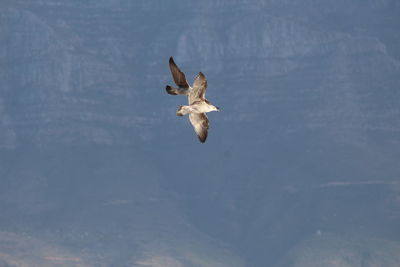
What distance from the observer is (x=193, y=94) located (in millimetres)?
52844

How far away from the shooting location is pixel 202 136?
54406 mm

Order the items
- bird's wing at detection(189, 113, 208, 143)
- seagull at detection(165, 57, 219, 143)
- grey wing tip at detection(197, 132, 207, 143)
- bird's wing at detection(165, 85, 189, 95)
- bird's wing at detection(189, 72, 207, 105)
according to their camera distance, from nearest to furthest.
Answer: bird's wing at detection(189, 72, 207, 105)
seagull at detection(165, 57, 219, 143)
bird's wing at detection(165, 85, 189, 95)
grey wing tip at detection(197, 132, 207, 143)
bird's wing at detection(189, 113, 208, 143)

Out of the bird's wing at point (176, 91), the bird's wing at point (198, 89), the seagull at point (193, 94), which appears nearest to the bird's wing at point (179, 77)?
the seagull at point (193, 94)

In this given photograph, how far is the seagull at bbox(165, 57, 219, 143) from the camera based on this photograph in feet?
172

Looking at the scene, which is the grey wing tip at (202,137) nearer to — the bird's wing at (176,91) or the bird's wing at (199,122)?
the bird's wing at (199,122)

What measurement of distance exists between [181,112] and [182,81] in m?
1.25

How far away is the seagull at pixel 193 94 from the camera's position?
52.4m

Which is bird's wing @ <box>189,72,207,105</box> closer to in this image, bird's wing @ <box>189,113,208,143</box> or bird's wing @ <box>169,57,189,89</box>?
bird's wing @ <box>169,57,189,89</box>

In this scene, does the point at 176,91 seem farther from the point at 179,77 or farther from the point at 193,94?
the point at 193,94

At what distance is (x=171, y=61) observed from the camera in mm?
52781

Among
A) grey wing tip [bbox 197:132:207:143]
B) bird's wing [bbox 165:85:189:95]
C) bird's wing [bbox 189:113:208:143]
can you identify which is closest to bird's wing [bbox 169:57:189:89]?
bird's wing [bbox 165:85:189:95]

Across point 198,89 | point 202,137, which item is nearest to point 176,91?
point 198,89

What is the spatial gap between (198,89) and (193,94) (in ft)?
1.37

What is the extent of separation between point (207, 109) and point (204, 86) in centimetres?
154
